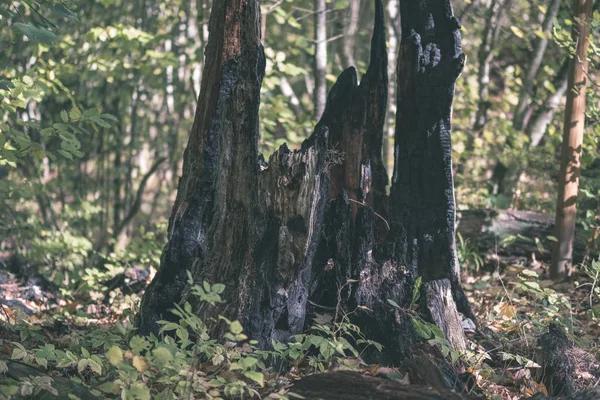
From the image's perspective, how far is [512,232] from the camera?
→ 8.13 m

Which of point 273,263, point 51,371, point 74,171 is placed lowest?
point 51,371

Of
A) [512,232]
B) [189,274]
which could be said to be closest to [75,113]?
[189,274]

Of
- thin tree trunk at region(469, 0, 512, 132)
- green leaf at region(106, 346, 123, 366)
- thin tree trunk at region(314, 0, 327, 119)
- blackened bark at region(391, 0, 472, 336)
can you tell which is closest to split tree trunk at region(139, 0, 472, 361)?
blackened bark at region(391, 0, 472, 336)

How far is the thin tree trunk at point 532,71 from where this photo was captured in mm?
9742

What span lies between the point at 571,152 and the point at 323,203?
3464mm

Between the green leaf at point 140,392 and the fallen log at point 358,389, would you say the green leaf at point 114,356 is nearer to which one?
the green leaf at point 140,392

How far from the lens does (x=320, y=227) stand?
15.9 feet

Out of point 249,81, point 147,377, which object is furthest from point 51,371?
point 249,81

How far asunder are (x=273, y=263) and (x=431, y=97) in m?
1.79

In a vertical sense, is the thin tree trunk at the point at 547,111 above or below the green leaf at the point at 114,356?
above

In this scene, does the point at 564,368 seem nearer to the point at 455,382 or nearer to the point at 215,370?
the point at 455,382

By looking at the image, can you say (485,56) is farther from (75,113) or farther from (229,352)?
(229,352)

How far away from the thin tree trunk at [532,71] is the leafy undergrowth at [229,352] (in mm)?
4417

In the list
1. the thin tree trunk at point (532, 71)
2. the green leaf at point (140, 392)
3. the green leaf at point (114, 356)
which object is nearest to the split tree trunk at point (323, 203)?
the green leaf at point (140, 392)
